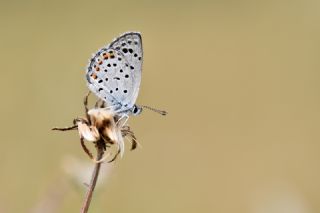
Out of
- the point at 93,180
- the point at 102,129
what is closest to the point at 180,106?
the point at 102,129

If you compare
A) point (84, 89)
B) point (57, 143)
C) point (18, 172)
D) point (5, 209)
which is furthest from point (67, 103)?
point (5, 209)

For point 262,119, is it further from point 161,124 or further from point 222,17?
point 222,17

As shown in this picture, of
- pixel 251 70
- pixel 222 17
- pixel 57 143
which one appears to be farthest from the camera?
pixel 222 17

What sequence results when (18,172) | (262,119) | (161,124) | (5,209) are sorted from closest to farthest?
1. (5,209)
2. (18,172)
3. (161,124)
4. (262,119)

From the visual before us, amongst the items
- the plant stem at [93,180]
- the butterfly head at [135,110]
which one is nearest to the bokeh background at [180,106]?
the butterfly head at [135,110]

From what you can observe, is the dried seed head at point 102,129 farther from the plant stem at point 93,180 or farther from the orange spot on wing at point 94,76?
the orange spot on wing at point 94,76

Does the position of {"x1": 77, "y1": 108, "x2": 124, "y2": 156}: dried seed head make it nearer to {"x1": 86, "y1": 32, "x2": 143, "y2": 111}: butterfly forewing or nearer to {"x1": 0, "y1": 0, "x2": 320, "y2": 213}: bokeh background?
{"x1": 0, "y1": 0, "x2": 320, "y2": 213}: bokeh background

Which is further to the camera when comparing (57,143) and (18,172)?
(57,143)
